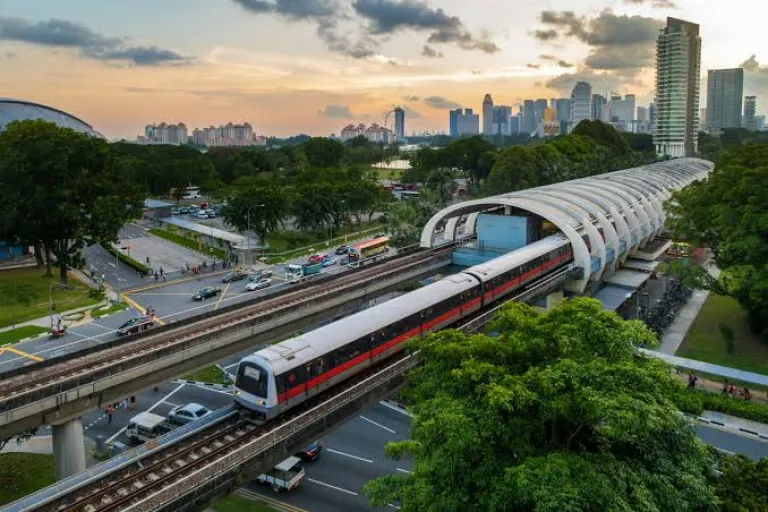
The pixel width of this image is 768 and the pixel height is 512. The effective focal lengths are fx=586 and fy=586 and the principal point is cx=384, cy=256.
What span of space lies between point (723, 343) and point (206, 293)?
40.2 m

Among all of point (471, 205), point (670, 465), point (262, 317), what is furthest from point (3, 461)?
point (471, 205)

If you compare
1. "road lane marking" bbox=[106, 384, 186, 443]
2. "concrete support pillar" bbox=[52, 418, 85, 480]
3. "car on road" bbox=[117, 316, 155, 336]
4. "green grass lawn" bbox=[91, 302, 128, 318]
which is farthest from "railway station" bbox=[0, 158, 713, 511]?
"green grass lawn" bbox=[91, 302, 128, 318]

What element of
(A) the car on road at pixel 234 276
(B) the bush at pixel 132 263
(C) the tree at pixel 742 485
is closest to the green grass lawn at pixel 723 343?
(C) the tree at pixel 742 485

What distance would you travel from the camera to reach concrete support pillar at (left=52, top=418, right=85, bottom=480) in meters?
22.3

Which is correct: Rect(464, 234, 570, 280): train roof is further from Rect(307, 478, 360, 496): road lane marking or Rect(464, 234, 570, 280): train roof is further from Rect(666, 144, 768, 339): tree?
Rect(307, 478, 360, 496): road lane marking

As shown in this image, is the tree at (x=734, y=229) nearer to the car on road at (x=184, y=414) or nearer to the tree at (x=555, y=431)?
the tree at (x=555, y=431)

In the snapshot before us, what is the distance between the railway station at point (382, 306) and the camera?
20938 mm

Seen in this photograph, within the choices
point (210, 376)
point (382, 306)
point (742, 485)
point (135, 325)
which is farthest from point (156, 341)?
point (742, 485)

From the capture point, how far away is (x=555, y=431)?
14.2 m

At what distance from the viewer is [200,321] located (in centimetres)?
3169

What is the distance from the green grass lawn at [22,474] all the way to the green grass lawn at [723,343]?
35.3 m

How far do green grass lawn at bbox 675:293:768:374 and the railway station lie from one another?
5100 mm

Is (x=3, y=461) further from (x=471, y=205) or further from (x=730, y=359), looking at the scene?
(x=730, y=359)

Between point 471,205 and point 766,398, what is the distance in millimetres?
24423
